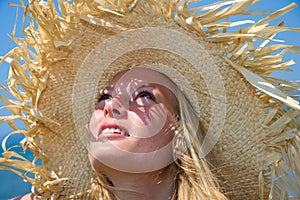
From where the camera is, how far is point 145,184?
4.60 ft

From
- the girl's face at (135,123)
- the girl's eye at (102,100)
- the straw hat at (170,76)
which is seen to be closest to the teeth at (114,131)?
the girl's face at (135,123)

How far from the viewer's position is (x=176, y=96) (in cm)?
143

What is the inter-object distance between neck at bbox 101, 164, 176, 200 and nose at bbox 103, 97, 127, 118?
18 centimetres

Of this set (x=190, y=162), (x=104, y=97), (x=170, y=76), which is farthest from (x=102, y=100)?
(x=190, y=162)

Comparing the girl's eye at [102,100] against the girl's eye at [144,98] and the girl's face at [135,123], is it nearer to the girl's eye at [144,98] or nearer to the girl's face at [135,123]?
the girl's face at [135,123]

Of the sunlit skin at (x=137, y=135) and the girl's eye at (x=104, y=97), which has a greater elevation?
the girl's eye at (x=104, y=97)

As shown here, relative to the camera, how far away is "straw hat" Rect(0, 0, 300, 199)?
1427 millimetres

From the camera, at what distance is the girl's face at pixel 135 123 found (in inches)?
51.0

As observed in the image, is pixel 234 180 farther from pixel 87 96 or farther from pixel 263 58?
pixel 87 96

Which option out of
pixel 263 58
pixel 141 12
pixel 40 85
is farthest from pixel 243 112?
pixel 40 85

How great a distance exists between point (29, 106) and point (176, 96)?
51cm

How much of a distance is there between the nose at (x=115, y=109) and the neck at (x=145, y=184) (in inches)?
6.9

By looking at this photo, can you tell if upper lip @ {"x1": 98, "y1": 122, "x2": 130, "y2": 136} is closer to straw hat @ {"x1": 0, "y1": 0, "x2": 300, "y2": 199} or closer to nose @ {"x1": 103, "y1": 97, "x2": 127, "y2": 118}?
nose @ {"x1": 103, "y1": 97, "x2": 127, "y2": 118}

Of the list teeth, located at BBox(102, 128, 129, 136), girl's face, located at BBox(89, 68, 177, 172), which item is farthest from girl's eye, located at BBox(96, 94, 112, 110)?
teeth, located at BBox(102, 128, 129, 136)
